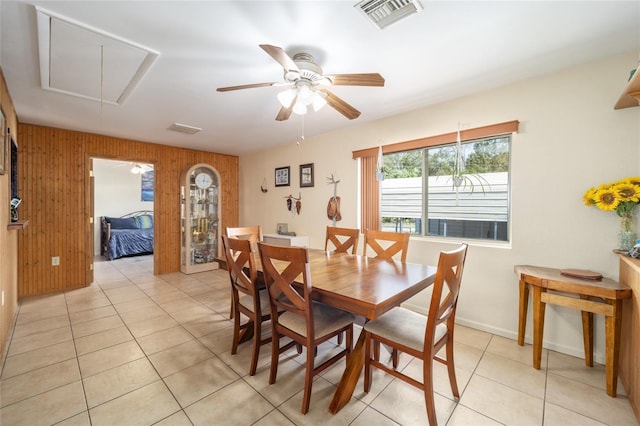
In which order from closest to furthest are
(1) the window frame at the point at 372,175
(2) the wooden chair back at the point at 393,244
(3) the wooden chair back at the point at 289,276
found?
(3) the wooden chair back at the point at 289,276 < (2) the wooden chair back at the point at 393,244 < (1) the window frame at the point at 372,175

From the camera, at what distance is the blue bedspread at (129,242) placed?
234 inches

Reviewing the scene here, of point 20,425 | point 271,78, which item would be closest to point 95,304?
point 20,425

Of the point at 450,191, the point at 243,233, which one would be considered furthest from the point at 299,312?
the point at 450,191

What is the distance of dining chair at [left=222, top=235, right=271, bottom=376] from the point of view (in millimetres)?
1885

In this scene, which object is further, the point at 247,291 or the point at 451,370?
the point at 247,291

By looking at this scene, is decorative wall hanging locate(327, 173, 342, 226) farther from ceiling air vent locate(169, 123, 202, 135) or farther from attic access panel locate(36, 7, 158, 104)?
attic access panel locate(36, 7, 158, 104)

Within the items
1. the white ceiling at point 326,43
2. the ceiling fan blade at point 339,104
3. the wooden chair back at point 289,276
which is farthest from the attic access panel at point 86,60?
the wooden chair back at point 289,276

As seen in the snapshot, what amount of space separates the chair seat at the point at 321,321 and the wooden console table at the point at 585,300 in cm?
143

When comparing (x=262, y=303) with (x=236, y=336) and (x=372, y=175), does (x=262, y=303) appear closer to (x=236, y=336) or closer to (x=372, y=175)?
(x=236, y=336)

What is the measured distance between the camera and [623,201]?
184cm

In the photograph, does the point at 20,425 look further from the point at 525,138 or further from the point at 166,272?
the point at 525,138

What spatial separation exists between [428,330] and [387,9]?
181 centimetres

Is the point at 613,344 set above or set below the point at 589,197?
below

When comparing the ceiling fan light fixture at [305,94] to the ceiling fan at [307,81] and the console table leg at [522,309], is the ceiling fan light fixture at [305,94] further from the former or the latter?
the console table leg at [522,309]
